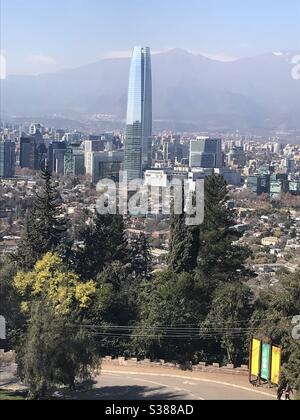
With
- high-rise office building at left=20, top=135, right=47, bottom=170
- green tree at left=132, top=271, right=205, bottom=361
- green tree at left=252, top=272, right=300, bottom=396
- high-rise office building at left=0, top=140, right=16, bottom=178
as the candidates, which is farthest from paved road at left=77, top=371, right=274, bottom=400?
high-rise office building at left=20, top=135, right=47, bottom=170

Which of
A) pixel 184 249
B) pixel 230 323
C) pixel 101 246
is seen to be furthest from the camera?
pixel 101 246

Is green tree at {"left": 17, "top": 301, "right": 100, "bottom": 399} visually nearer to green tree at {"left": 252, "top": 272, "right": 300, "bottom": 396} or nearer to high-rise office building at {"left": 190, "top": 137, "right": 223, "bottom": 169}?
green tree at {"left": 252, "top": 272, "right": 300, "bottom": 396}

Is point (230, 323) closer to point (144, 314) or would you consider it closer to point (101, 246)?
point (144, 314)

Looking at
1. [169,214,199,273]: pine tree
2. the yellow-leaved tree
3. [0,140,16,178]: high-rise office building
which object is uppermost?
[0,140,16,178]: high-rise office building

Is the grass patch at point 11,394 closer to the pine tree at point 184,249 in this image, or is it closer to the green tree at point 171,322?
the green tree at point 171,322

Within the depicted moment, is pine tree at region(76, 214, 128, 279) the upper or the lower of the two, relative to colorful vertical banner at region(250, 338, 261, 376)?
upper

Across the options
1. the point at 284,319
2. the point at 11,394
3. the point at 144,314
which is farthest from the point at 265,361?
the point at 144,314
